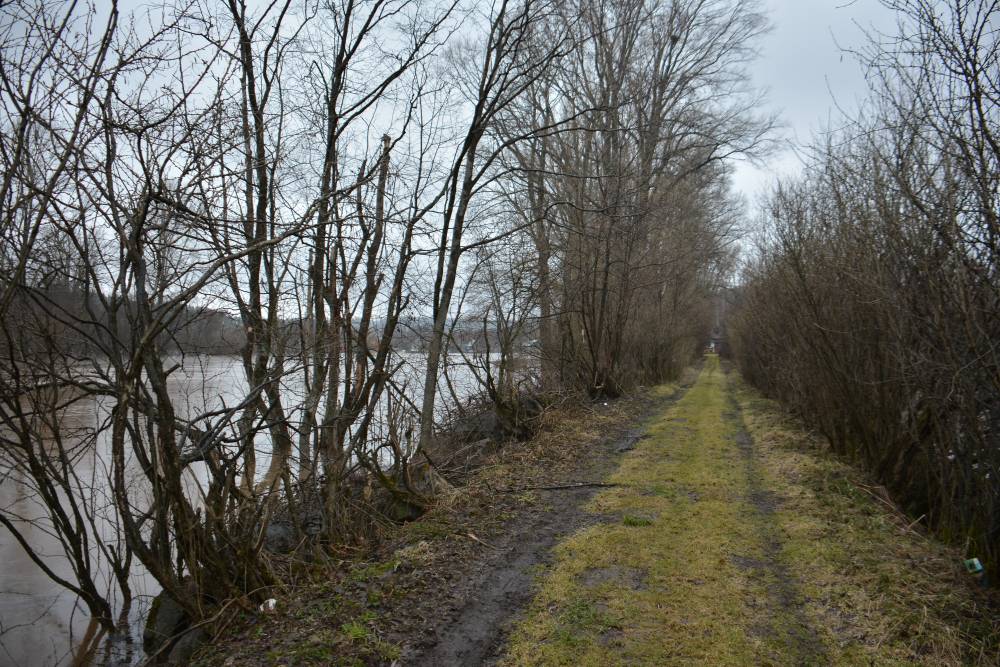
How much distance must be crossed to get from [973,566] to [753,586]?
1440 millimetres

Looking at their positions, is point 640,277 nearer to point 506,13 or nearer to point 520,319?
point 520,319

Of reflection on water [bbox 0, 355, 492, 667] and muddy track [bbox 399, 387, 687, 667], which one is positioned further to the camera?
reflection on water [bbox 0, 355, 492, 667]

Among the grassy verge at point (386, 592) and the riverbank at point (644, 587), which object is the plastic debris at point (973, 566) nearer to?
the riverbank at point (644, 587)

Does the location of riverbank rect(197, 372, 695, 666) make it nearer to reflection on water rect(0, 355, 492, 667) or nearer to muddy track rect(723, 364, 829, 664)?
reflection on water rect(0, 355, 492, 667)

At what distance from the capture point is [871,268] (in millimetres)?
6379

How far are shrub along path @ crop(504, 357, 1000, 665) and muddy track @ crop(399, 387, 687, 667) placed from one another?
135 mm

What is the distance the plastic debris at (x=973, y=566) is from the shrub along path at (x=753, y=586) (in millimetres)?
91

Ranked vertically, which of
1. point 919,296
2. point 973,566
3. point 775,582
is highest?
point 919,296

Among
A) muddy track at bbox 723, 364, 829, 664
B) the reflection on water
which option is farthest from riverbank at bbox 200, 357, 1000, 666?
the reflection on water

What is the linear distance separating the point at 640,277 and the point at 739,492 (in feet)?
33.6

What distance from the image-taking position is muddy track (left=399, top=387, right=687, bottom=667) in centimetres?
394

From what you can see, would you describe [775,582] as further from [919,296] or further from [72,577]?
[72,577]

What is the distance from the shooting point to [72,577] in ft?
22.8

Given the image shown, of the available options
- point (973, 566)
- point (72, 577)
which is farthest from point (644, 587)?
point (72, 577)
